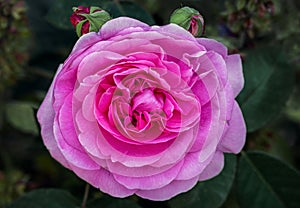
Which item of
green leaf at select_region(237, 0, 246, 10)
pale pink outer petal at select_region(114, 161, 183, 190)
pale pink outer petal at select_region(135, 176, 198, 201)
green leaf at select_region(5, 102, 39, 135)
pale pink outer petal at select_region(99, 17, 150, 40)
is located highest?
pale pink outer petal at select_region(99, 17, 150, 40)

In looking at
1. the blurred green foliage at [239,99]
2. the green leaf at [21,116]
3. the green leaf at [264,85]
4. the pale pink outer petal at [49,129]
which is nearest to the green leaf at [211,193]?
the blurred green foliage at [239,99]

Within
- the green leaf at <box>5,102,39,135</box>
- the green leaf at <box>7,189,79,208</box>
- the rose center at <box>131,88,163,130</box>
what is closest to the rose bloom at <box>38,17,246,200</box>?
the rose center at <box>131,88,163,130</box>

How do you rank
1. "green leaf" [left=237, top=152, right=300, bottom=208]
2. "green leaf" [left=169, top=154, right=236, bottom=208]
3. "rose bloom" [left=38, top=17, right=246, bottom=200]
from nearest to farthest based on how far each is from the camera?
"rose bloom" [left=38, top=17, right=246, bottom=200] < "green leaf" [left=169, top=154, right=236, bottom=208] < "green leaf" [left=237, top=152, right=300, bottom=208]

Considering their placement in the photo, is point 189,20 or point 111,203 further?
point 111,203

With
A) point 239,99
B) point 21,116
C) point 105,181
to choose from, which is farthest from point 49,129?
point 21,116

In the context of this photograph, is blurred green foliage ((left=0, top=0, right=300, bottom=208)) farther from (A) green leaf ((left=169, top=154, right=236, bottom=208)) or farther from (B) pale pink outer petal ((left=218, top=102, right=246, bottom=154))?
(B) pale pink outer petal ((left=218, top=102, right=246, bottom=154))

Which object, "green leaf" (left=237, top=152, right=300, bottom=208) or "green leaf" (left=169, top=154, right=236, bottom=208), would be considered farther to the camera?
"green leaf" (left=237, top=152, right=300, bottom=208)

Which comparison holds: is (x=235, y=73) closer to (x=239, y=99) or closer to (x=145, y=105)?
(x=145, y=105)
